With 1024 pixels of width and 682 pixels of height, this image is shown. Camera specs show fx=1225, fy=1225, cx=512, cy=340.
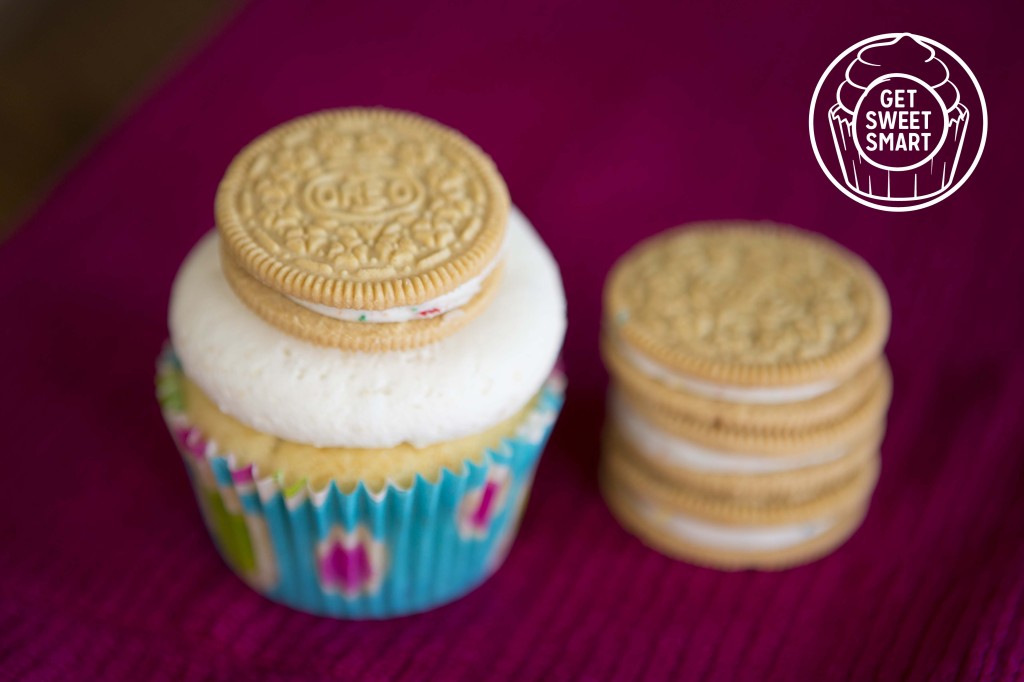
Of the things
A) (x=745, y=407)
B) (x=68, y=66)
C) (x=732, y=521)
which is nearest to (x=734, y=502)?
(x=732, y=521)

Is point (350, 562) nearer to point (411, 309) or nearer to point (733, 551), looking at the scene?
point (411, 309)

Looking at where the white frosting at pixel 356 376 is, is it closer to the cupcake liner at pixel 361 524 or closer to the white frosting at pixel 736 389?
the cupcake liner at pixel 361 524

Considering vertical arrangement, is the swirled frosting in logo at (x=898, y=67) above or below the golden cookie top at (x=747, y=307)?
above

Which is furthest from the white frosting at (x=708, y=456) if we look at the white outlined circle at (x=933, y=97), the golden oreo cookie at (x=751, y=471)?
the white outlined circle at (x=933, y=97)

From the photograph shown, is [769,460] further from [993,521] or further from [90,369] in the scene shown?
[90,369]

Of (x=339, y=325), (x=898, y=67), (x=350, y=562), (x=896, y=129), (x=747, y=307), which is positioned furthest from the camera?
(x=898, y=67)

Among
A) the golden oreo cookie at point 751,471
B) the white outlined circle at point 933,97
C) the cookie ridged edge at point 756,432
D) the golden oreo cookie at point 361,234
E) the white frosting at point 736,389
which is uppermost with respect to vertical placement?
the golden oreo cookie at point 361,234

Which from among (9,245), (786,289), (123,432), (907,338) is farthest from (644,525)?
(9,245)
